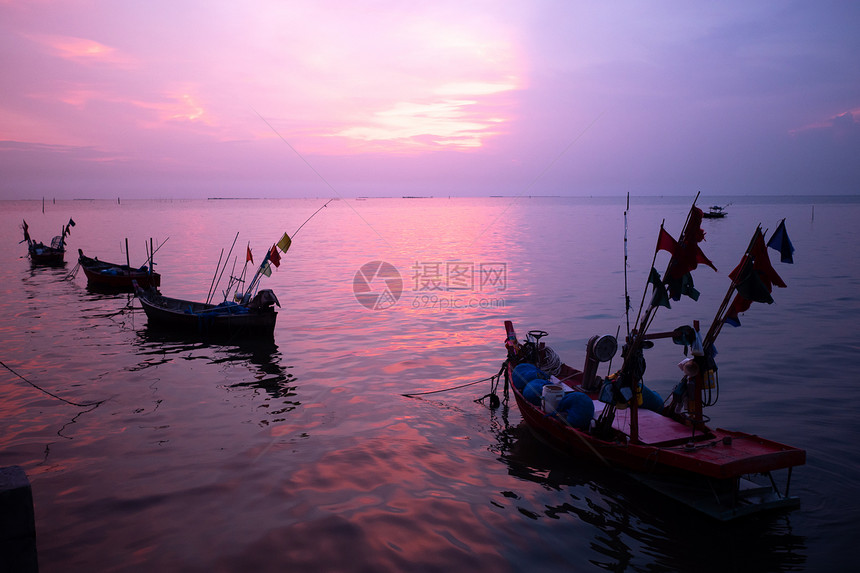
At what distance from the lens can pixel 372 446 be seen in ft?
37.0

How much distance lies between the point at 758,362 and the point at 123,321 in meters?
26.3

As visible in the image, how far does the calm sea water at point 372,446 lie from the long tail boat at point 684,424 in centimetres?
49

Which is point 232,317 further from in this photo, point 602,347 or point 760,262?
point 760,262

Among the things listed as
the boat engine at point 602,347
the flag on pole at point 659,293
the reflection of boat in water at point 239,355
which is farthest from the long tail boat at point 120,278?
the flag on pole at point 659,293

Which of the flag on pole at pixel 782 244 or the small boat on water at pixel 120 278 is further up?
the flag on pole at pixel 782 244

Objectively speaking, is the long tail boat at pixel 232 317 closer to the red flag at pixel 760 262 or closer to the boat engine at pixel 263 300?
the boat engine at pixel 263 300

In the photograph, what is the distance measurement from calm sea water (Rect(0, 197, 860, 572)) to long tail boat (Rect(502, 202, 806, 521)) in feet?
1.61

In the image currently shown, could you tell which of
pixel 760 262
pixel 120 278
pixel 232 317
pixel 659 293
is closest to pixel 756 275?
pixel 760 262

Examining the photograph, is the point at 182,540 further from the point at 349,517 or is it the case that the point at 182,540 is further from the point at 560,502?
the point at 560,502

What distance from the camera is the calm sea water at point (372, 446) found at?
7828 mm

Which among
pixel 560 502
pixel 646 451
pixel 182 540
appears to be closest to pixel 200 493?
pixel 182 540

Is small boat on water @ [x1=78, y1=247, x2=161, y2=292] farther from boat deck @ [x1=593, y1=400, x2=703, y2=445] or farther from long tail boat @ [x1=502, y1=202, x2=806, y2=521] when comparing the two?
boat deck @ [x1=593, y1=400, x2=703, y2=445]

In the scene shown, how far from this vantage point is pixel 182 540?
7887 millimetres

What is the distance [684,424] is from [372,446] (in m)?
6.24
